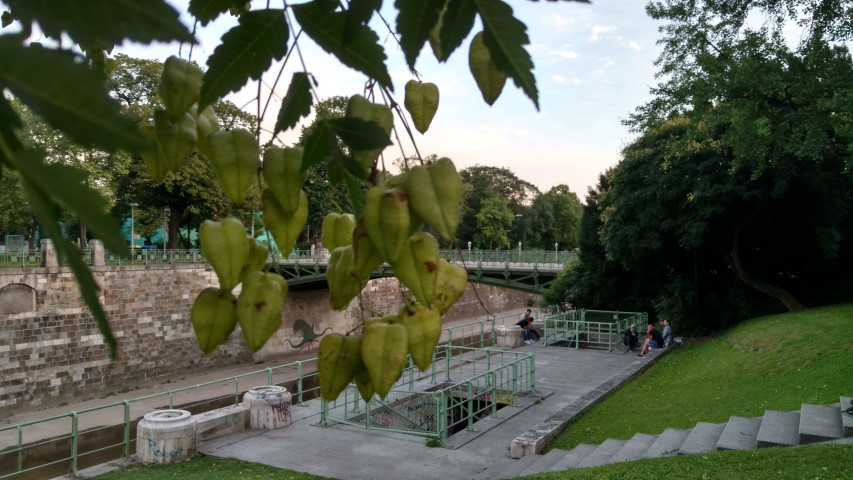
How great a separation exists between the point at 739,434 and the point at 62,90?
10029mm

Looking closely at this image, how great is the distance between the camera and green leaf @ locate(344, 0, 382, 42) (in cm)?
99

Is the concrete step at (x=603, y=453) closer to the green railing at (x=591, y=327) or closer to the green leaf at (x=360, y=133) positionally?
the green leaf at (x=360, y=133)

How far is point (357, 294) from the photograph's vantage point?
44.5 inches

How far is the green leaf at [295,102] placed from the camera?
123 cm

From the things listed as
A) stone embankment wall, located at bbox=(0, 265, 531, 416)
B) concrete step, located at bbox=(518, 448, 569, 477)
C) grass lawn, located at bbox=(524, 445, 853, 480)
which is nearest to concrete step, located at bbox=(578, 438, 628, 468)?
concrete step, located at bbox=(518, 448, 569, 477)

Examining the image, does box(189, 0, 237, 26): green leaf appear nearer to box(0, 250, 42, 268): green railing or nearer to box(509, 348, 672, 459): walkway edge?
box(509, 348, 672, 459): walkway edge

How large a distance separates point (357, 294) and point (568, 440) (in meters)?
10.7

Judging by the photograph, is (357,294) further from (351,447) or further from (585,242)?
(585,242)

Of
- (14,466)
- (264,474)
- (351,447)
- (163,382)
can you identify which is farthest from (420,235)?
(163,382)

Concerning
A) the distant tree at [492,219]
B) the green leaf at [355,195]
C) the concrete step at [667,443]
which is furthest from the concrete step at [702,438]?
the distant tree at [492,219]

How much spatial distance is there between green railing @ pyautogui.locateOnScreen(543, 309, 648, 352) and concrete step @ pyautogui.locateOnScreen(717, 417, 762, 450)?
10243 millimetres

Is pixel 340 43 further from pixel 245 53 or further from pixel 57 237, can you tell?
pixel 57 237

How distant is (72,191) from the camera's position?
521mm

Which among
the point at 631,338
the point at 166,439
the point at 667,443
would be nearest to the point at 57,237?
the point at 667,443
